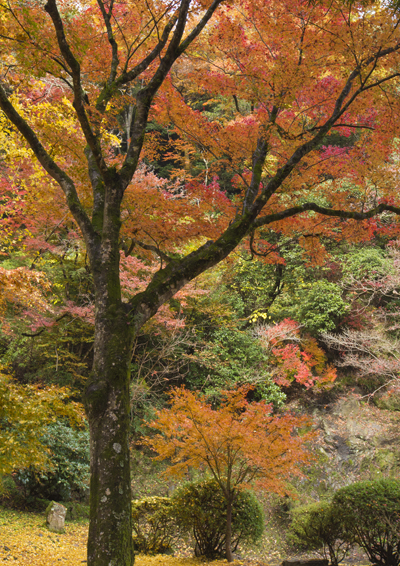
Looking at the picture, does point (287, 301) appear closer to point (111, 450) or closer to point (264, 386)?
point (264, 386)

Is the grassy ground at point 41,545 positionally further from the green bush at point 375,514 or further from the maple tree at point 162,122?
the maple tree at point 162,122

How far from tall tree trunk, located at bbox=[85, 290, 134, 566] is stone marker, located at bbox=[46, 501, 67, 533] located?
4100mm

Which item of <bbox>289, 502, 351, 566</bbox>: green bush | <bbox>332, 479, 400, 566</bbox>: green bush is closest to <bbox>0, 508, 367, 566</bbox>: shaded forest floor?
<bbox>289, 502, 351, 566</bbox>: green bush

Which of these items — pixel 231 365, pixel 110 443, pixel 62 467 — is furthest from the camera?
pixel 231 365

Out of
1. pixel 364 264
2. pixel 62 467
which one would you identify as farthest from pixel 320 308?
pixel 62 467

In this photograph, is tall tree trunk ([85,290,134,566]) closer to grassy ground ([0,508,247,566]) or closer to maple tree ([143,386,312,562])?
maple tree ([143,386,312,562])

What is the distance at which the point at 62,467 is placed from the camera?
6105 millimetres

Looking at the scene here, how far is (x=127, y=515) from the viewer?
2.42m

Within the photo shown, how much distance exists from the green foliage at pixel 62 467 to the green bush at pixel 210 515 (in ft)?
8.07

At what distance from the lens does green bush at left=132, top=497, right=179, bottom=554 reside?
4555 mm

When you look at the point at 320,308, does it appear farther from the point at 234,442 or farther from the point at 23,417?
the point at 23,417

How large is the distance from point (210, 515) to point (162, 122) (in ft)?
17.1

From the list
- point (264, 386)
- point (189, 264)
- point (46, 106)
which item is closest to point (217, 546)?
point (189, 264)

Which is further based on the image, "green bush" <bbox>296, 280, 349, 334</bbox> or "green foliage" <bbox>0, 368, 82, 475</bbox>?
"green bush" <bbox>296, 280, 349, 334</bbox>
